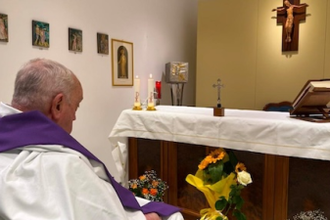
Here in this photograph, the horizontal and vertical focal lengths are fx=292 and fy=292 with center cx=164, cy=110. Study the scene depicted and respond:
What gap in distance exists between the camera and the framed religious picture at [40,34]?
232cm

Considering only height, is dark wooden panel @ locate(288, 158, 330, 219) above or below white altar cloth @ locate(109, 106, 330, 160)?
below

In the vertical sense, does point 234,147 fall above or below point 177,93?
below

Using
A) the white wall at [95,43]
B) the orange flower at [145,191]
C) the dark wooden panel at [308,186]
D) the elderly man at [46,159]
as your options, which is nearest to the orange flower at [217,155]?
the dark wooden panel at [308,186]

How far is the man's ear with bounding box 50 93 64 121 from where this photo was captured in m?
0.97

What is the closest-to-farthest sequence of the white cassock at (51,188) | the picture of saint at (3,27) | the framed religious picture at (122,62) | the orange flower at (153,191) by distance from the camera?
the white cassock at (51,188), the orange flower at (153,191), the picture of saint at (3,27), the framed religious picture at (122,62)

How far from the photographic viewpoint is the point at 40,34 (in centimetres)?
236

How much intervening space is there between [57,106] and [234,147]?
1.18m

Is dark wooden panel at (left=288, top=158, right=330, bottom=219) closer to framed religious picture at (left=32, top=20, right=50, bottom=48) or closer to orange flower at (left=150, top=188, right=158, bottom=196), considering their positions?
orange flower at (left=150, top=188, right=158, bottom=196)

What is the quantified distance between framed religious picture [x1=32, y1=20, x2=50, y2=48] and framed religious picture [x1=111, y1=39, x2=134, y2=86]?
803 mm

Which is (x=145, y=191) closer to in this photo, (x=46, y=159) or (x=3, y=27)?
(x=46, y=159)

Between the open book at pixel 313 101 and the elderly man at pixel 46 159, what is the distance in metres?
1.21

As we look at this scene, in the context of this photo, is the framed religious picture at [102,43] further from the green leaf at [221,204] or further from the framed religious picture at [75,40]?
the green leaf at [221,204]

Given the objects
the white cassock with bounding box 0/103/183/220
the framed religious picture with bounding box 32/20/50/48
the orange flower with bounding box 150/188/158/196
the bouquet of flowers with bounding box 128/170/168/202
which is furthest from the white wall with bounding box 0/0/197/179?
the white cassock with bounding box 0/103/183/220

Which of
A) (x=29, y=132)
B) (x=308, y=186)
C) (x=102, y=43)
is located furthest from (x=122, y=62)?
(x=29, y=132)
